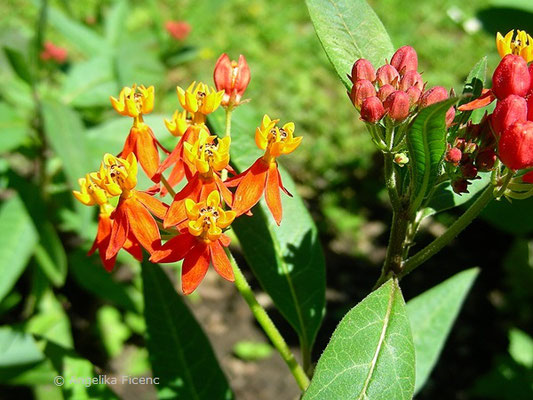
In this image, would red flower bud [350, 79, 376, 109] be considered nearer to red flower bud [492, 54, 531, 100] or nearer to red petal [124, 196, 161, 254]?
red flower bud [492, 54, 531, 100]

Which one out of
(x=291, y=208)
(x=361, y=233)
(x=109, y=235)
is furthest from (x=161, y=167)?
(x=361, y=233)

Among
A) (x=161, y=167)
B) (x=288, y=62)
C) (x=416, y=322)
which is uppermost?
(x=161, y=167)

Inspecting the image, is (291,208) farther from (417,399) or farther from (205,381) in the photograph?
(417,399)

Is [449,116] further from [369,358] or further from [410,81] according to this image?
[369,358]

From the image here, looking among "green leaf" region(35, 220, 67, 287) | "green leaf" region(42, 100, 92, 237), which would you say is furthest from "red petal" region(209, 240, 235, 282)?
"green leaf" region(35, 220, 67, 287)

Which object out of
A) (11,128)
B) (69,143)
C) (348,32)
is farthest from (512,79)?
(11,128)
